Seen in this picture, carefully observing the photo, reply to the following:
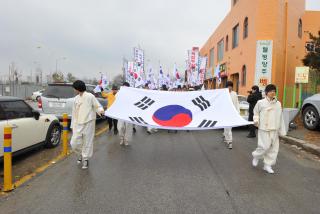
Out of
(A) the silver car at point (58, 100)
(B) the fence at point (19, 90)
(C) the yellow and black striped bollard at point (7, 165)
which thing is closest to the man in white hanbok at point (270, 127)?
(C) the yellow and black striped bollard at point (7, 165)

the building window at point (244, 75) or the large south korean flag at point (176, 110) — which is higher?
the building window at point (244, 75)

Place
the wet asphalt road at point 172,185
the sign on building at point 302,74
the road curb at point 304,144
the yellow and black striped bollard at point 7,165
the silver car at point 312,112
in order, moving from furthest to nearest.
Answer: the sign on building at point 302,74
the silver car at point 312,112
the road curb at point 304,144
the yellow and black striped bollard at point 7,165
the wet asphalt road at point 172,185

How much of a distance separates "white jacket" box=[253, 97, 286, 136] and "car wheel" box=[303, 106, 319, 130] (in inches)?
214

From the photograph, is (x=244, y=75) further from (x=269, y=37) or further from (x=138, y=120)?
(x=138, y=120)

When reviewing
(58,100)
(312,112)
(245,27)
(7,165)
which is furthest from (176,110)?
(245,27)

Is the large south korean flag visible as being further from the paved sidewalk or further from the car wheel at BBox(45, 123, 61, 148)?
the paved sidewalk

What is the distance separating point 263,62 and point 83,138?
1387cm

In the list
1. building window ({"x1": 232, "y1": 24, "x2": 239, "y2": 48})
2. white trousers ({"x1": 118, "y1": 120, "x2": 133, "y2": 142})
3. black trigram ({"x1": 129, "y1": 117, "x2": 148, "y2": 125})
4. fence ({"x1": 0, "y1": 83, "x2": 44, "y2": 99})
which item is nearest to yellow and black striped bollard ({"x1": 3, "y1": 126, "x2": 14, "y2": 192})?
black trigram ({"x1": 129, "y1": 117, "x2": 148, "y2": 125})

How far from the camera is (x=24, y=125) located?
636 centimetres

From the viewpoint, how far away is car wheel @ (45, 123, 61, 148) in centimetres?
761

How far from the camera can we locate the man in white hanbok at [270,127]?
228 inches

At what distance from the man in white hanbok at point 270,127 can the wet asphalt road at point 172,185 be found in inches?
14.2

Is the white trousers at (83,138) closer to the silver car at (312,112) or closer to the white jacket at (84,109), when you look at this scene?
the white jacket at (84,109)

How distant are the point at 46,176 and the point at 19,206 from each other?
1339 millimetres
